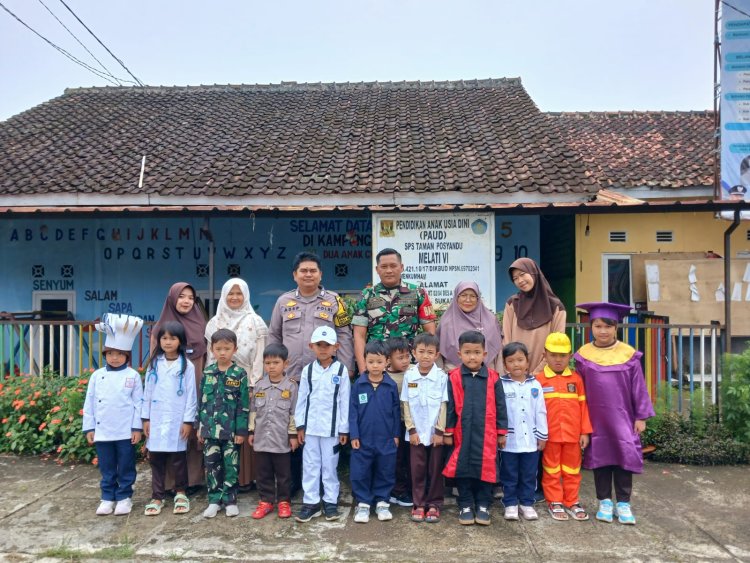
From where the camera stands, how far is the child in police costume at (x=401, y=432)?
3.87 metres

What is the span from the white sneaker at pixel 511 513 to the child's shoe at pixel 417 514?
21.9 inches

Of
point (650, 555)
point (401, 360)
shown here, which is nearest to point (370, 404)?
point (401, 360)

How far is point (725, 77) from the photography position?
18.9ft

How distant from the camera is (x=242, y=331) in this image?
13.5 feet

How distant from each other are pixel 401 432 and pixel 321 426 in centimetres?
56

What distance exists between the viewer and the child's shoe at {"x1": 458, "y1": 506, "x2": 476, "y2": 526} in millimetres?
3588

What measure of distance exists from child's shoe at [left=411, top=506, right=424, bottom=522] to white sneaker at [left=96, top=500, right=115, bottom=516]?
208cm

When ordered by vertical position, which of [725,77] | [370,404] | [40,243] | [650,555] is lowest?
[650,555]

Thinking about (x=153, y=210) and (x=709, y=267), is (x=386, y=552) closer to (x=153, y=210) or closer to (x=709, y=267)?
(x=153, y=210)

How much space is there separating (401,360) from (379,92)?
10.2m

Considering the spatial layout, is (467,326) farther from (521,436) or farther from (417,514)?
(417,514)

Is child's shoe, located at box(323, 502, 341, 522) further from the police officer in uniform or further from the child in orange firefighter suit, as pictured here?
the child in orange firefighter suit

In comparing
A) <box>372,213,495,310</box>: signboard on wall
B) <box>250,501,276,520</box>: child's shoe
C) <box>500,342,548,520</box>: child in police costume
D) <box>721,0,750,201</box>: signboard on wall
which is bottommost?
<box>250,501,276,520</box>: child's shoe

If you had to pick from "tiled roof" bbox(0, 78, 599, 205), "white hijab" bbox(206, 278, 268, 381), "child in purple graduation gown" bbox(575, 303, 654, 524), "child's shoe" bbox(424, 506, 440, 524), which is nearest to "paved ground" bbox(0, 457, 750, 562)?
"child's shoe" bbox(424, 506, 440, 524)
